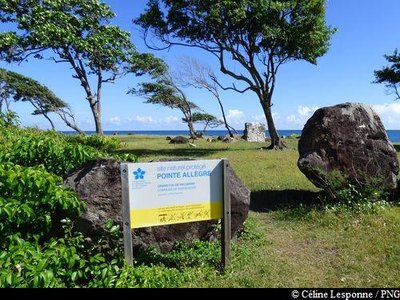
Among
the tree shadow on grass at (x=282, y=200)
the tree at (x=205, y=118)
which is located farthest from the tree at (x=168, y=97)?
the tree shadow on grass at (x=282, y=200)

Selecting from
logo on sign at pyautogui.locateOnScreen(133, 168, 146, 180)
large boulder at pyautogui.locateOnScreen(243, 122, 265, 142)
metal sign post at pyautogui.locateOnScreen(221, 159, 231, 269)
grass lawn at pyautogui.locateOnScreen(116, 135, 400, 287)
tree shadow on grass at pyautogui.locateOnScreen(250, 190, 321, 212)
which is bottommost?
grass lawn at pyautogui.locateOnScreen(116, 135, 400, 287)

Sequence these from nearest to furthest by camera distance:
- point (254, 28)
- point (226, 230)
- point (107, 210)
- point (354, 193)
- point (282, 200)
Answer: point (226, 230) < point (107, 210) < point (354, 193) < point (282, 200) < point (254, 28)

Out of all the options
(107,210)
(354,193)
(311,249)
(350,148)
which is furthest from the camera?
(350,148)

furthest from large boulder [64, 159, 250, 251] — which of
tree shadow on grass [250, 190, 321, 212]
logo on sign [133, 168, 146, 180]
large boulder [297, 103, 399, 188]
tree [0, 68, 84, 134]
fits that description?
tree [0, 68, 84, 134]

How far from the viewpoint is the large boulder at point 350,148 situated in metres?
9.11

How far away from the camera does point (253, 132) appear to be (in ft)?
134

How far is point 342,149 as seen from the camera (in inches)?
363

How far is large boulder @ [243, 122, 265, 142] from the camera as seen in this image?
40.2 m

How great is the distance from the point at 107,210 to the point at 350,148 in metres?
6.00

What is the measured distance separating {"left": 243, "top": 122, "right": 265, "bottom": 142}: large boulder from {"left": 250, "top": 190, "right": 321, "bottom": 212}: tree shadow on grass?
94.2 ft

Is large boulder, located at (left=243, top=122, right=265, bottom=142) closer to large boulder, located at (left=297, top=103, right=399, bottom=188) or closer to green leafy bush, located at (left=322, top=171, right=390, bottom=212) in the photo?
large boulder, located at (left=297, top=103, right=399, bottom=188)

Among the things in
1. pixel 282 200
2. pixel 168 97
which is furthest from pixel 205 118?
pixel 282 200

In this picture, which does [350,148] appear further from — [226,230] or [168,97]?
[168,97]

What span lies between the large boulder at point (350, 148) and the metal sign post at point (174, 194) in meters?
4.29
